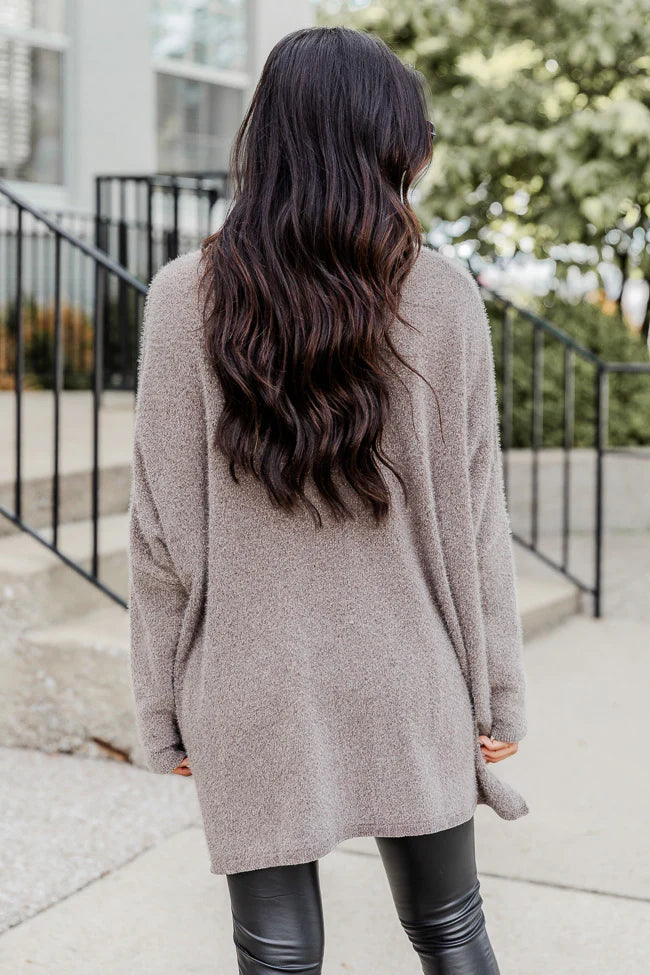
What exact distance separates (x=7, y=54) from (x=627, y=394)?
542 cm

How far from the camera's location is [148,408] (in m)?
1.56

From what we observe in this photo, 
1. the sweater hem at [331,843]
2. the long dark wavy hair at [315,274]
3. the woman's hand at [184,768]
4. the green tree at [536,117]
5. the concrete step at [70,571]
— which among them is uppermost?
the green tree at [536,117]

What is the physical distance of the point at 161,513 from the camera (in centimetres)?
157

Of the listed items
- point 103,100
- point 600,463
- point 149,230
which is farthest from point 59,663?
point 103,100

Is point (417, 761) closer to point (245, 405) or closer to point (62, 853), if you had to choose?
point (245, 405)

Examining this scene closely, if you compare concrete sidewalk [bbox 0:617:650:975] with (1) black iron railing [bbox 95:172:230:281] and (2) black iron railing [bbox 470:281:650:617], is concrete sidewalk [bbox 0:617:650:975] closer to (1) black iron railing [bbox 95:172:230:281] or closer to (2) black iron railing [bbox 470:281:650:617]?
(2) black iron railing [bbox 470:281:650:617]

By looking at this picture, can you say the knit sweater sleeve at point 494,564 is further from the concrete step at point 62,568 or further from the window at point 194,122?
the window at point 194,122

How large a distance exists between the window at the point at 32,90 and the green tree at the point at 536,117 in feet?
7.46

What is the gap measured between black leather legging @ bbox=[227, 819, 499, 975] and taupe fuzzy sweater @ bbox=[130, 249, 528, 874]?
38 mm

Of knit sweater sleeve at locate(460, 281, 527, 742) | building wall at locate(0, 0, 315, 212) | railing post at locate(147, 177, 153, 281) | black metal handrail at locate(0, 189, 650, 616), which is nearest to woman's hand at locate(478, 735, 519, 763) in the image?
knit sweater sleeve at locate(460, 281, 527, 742)

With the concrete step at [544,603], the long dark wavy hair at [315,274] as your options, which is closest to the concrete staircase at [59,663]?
the concrete step at [544,603]

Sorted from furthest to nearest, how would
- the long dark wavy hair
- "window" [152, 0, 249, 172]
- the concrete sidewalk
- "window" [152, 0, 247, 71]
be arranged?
1. "window" [152, 0, 249, 172]
2. "window" [152, 0, 247, 71]
3. the concrete sidewalk
4. the long dark wavy hair

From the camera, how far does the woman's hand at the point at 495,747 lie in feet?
5.42

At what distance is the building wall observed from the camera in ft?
30.0
